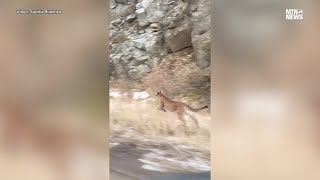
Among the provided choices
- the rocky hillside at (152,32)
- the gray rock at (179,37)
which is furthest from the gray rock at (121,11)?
the gray rock at (179,37)

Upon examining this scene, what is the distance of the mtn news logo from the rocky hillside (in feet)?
0.72

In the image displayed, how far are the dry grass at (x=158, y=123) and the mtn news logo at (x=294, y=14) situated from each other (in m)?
0.34

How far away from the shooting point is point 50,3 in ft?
3.56

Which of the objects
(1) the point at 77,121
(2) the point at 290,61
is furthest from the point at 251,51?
(1) the point at 77,121

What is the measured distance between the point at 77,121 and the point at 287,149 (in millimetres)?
560

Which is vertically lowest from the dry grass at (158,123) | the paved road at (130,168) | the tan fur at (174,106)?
the paved road at (130,168)

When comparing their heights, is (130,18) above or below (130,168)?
above

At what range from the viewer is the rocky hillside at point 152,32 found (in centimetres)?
112

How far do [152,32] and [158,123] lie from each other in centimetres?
24

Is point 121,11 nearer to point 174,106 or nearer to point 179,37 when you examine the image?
point 179,37

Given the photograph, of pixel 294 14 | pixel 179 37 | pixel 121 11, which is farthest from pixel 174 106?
pixel 294 14

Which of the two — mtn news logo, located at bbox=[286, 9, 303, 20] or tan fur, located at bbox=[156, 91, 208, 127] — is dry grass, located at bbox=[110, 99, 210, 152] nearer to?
tan fur, located at bbox=[156, 91, 208, 127]

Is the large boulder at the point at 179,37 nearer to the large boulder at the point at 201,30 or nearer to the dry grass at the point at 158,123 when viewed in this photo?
the large boulder at the point at 201,30

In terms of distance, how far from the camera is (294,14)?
1.17 m
